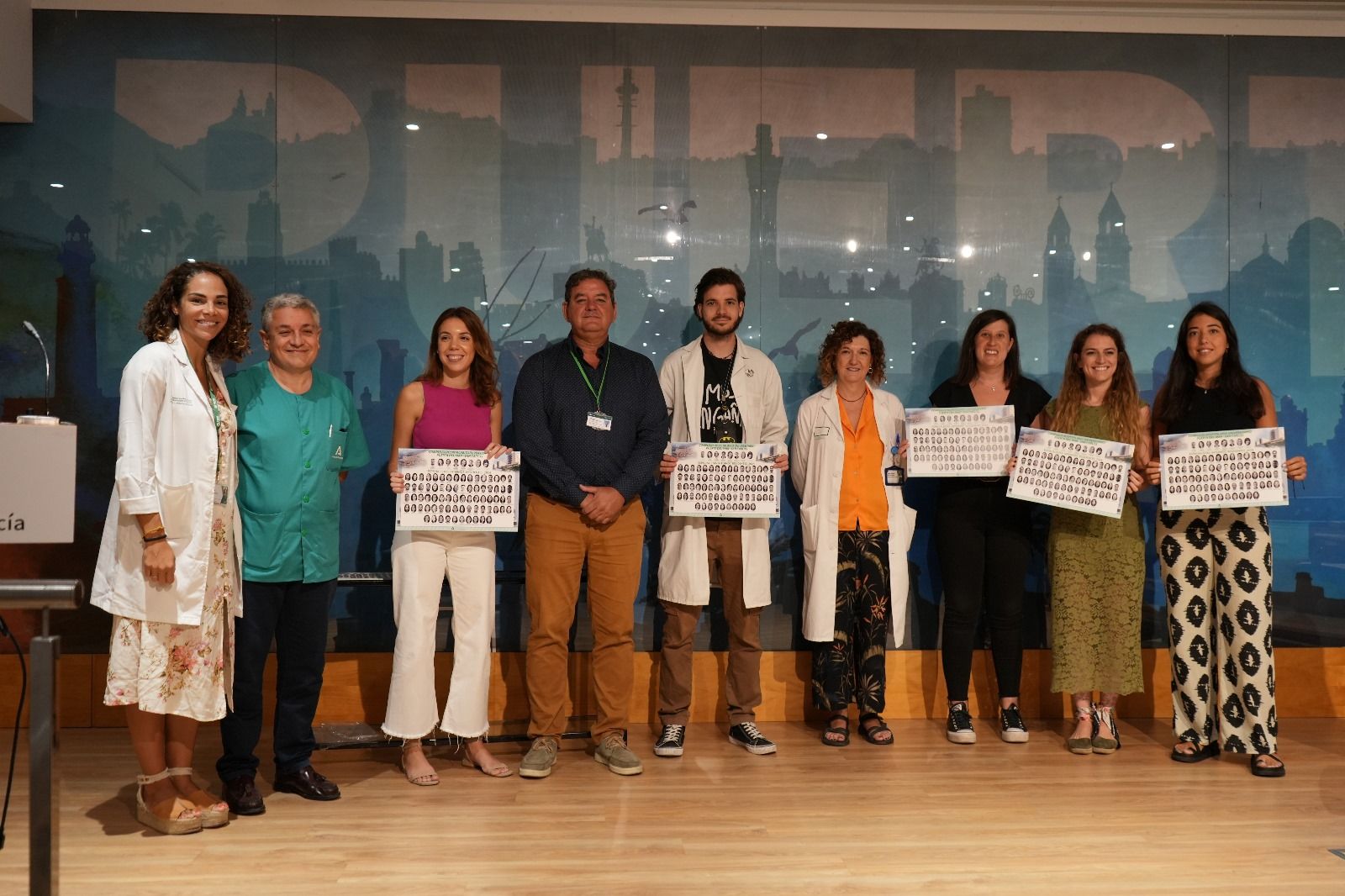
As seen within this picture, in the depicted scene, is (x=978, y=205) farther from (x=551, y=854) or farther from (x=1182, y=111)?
(x=551, y=854)

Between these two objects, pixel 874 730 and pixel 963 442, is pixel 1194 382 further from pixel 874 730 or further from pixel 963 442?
pixel 874 730

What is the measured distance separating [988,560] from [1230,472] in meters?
1.05

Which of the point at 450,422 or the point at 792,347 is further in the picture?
the point at 792,347

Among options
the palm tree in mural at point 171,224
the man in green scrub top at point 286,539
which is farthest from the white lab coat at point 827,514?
the palm tree in mural at point 171,224

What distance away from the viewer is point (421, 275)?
16.7 feet

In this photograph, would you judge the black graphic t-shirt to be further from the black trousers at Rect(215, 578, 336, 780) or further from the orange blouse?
the black trousers at Rect(215, 578, 336, 780)

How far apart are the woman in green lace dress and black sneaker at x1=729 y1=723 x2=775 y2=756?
1.27 meters

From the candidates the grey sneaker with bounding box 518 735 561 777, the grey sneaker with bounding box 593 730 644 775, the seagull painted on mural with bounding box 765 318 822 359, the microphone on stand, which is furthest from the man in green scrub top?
the seagull painted on mural with bounding box 765 318 822 359

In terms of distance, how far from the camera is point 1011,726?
15.1ft

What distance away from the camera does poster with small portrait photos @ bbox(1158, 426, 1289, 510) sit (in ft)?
13.4

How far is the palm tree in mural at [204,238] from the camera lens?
500 centimetres

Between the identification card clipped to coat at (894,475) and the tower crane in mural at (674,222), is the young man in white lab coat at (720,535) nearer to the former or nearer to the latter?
the identification card clipped to coat at (894,475)

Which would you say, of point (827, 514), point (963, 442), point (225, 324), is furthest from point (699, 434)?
point (225, 324)

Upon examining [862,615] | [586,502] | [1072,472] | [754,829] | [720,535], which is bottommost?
[754,829]
